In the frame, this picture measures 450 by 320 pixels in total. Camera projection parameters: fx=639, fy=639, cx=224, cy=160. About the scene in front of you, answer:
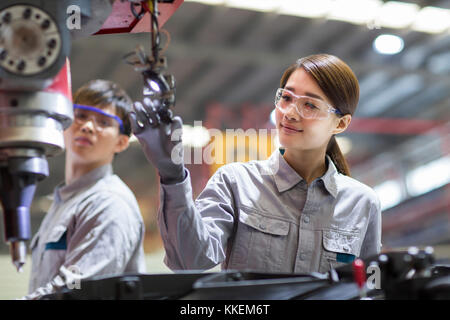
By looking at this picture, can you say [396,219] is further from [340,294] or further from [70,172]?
[340,294]

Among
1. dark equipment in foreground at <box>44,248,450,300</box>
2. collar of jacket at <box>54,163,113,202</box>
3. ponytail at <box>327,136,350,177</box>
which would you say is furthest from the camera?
collar of jacket at <box>54,163,113,202</box>

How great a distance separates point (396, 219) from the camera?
10.8 m

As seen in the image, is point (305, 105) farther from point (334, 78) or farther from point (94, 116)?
point (94, 116)

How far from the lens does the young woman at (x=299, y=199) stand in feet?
6.28

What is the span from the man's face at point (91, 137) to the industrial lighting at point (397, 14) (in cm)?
493

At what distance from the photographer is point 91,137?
2.44 m

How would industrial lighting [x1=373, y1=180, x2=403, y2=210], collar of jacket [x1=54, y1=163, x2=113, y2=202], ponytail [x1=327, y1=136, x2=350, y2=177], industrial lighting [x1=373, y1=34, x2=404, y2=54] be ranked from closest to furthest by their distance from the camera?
ponytail [x1=327, y1=136, x2=350, y2=177] → collar of jacket [x1=54, y1=163, x2=113, y2=202] → industrial lighting [x1=373, y1=34, x2=404, y2=54] → industrial lighting [x1=373, y1=180, x2=403, y2=210]

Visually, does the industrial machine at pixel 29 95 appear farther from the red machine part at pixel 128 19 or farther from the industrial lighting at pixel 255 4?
the industrial lighting at pixel 255 4

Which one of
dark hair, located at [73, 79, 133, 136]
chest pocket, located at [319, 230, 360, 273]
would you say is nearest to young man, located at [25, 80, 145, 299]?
dark hair, located at [73, 79, 133, 136]

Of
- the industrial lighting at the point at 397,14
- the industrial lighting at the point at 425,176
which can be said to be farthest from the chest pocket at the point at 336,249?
the industrial lighting at the point at 425,176

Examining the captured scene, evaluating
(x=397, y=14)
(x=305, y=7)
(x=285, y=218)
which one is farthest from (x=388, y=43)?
(x=285, y=218)

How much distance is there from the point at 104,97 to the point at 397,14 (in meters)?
5.25

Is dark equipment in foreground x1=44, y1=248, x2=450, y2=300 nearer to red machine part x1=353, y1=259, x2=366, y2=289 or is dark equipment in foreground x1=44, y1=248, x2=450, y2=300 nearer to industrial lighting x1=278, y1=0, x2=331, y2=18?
red machine part x1=353, y1=259, x2=366, y2=289

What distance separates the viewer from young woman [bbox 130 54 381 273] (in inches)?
75.4
